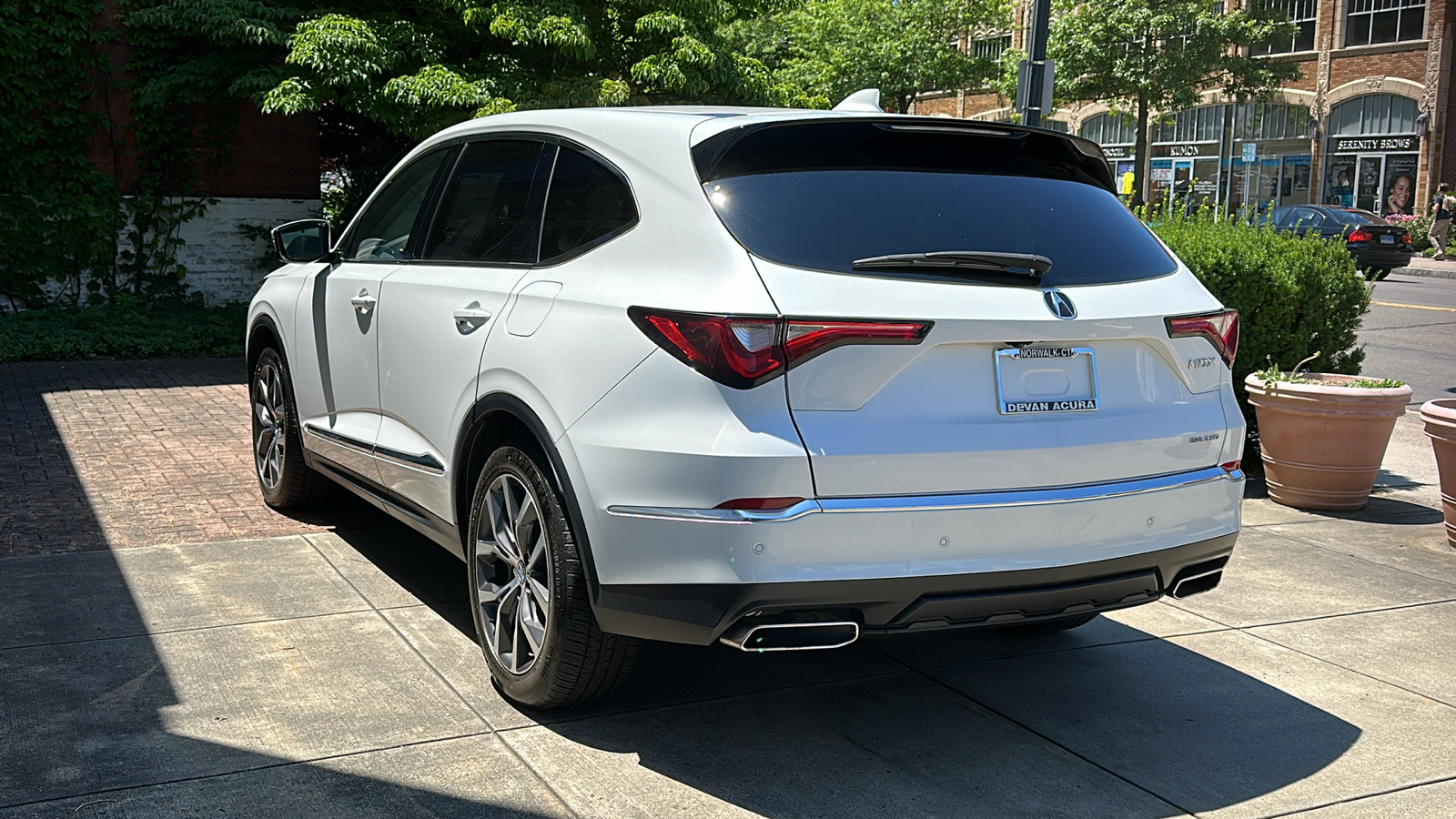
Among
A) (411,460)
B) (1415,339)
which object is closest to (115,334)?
(411,460)

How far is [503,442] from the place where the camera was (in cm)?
420

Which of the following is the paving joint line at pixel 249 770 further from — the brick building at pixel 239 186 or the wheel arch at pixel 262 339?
the brick building at pixel 239 186

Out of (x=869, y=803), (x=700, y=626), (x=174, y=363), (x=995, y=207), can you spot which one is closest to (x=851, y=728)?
(x=869, y=803)

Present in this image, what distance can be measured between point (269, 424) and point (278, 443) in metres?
0.16

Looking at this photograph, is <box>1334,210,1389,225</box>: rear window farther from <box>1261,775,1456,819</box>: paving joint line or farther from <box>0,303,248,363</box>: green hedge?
<box>1261,775,1456,819</box>: paving joint line

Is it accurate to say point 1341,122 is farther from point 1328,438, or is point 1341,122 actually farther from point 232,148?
point 1328,438

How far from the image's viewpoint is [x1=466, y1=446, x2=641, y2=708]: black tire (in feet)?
12.6

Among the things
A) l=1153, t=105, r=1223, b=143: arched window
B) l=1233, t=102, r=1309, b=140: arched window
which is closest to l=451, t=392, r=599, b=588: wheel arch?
l=1233, t=102, r=1309, b=140: arched window

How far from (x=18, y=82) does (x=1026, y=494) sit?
13.5m

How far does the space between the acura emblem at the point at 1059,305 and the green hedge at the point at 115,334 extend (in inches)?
407

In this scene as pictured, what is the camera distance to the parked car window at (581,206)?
4.02 meters

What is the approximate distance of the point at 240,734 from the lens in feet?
12.9

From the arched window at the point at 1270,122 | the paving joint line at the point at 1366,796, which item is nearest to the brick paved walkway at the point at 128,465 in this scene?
the paving joint line at the point at 1366,796

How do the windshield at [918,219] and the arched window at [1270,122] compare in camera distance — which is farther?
the arched window at [1270,122]
